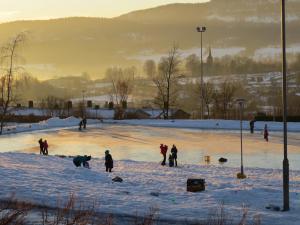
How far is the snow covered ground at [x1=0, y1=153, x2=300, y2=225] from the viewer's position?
51.0 ft

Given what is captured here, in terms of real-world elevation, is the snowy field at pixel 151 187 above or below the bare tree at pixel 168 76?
below

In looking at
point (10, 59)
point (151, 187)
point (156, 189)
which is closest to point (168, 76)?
point (10, 59)

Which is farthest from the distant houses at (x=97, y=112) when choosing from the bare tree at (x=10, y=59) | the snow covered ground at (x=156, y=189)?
the snow covered ground at (x=156, y=189)

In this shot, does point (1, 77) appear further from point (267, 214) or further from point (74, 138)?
point (267, 214)

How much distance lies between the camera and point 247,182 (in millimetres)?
21266

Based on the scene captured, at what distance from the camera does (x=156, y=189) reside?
19.7 meters

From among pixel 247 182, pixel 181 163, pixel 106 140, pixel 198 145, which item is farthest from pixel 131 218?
pixel 106 140

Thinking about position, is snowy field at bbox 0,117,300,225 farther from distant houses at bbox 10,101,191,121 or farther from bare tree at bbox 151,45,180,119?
distant houses at bbox 10,101,191,121

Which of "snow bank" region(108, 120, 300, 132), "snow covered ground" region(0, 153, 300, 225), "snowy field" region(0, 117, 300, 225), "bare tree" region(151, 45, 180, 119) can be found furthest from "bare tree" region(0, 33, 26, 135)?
"bare tree" region(151, 45, 180, 119)

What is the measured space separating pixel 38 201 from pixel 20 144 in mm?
28385

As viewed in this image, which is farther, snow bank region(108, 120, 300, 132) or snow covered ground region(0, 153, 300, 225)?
snow bank region(108, 120, 300, 132)

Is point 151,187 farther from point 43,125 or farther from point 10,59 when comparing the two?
point 43,125

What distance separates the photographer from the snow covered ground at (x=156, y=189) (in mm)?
15539

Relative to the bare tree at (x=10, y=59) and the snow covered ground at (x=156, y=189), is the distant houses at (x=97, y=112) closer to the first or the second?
the bare tree at (x=10, y=59)
